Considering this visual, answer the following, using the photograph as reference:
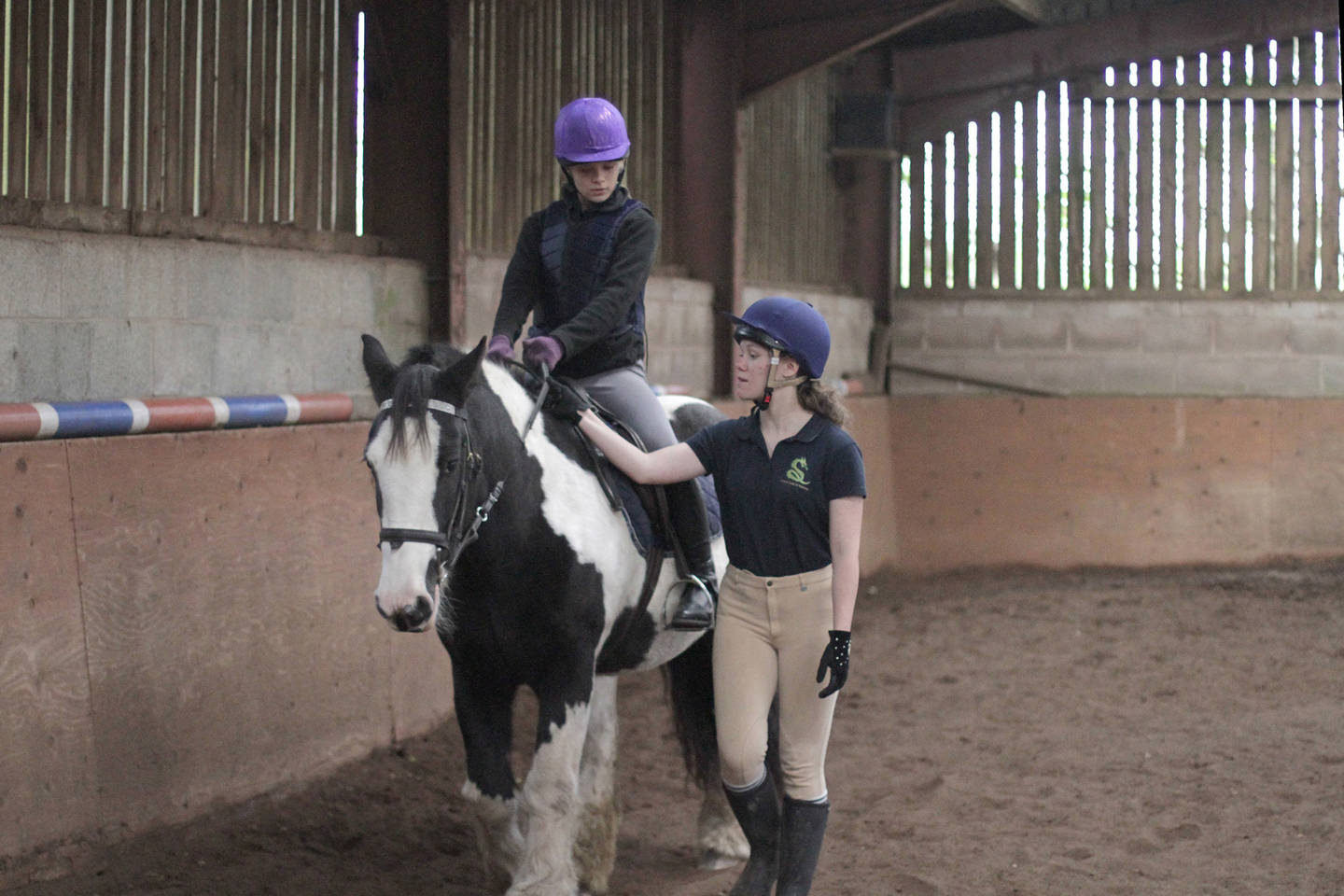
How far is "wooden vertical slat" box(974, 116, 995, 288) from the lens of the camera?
10.7m

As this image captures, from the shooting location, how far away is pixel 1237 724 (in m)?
5.77

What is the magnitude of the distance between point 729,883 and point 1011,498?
6.52m

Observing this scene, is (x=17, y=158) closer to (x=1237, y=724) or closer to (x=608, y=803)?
(x=608, y=803)

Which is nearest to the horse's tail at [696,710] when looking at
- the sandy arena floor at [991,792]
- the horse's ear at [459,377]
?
the sandy arena floor at [991,792]

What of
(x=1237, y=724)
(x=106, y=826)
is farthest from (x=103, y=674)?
(x=1237, y=724)

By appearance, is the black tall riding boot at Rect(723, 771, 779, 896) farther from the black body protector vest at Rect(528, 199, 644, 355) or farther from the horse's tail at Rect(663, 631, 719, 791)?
the black body protector vest at Rect(528, 199, 644, 355)

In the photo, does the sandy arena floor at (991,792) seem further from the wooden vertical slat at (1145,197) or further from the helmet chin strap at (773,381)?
the wooden vertical slat at (1145,197)

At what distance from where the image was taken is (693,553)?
12.7 ft

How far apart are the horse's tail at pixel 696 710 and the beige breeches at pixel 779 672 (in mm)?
1031

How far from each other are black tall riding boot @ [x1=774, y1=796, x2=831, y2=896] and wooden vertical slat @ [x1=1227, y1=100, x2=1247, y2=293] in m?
8.29

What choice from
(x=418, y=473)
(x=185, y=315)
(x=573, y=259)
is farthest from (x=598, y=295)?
(x=185, y=315)

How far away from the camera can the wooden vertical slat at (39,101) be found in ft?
14.3

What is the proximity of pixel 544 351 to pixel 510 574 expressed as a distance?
0.56 metres

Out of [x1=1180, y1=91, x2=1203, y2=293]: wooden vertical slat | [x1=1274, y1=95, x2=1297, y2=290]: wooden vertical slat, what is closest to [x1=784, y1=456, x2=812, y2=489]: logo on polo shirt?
[x1=1180, y1=91, x2=1203, y2=293]: wooden vertical slat
